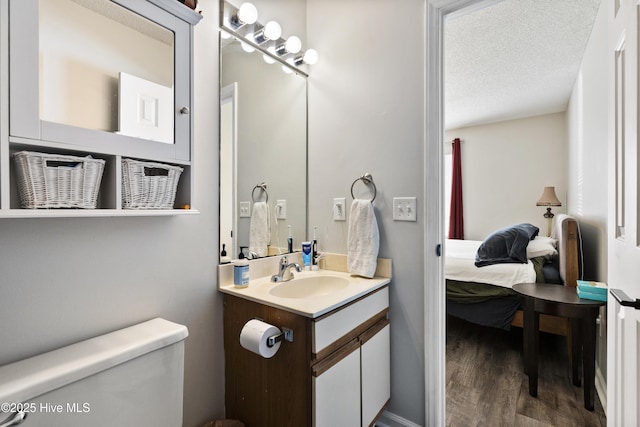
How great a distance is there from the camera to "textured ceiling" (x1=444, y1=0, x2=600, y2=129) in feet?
6.87

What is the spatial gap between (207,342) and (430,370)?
40.7 inches

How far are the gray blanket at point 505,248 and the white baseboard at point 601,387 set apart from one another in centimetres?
87

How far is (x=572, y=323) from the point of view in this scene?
73.8 inches

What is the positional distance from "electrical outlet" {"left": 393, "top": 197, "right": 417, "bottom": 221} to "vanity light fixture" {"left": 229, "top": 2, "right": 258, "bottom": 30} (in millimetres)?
1089

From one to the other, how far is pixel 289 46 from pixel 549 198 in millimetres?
4081

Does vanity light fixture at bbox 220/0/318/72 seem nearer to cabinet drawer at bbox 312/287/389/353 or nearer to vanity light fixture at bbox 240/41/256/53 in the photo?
Answer: vanity light fixture at bbox 240/41/256/53

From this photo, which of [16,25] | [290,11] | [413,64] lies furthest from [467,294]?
[16,25]

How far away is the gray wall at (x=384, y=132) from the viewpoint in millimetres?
1459

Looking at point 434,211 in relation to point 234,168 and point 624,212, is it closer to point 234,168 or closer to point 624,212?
point 624,212

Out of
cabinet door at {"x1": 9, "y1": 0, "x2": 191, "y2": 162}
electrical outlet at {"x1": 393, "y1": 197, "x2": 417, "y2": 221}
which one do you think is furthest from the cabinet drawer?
cabinet door at {"x1": 9, "y1": 0, "x2": 191, "y2": 162}

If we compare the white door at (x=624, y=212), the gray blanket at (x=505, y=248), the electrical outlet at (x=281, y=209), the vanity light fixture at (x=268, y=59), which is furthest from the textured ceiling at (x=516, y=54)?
the gray blanket at (x=505, y=248)

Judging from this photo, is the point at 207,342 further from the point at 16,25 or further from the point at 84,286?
the point at 16,25

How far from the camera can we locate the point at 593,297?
5.67 ft

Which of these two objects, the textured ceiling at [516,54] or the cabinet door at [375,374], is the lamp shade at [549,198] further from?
the cabinet door at [375,374]
